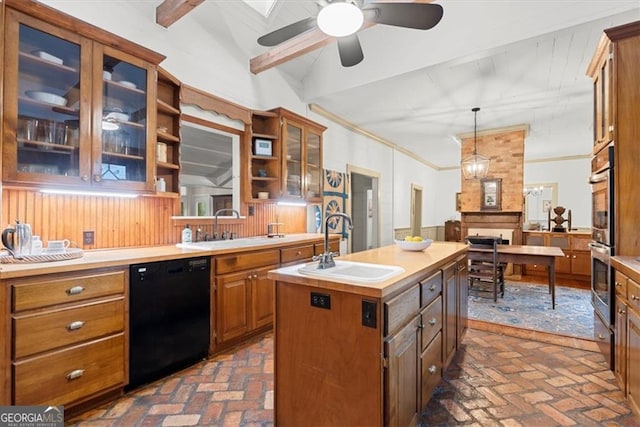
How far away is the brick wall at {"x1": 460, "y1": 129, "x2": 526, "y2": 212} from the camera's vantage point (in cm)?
576

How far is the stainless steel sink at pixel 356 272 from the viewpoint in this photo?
4.90 feet

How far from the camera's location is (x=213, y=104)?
3303 mm

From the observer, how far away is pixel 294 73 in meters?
4.31

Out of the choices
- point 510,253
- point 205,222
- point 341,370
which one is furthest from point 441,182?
point 341,370

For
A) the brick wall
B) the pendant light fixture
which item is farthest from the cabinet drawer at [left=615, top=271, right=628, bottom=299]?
the brick wall

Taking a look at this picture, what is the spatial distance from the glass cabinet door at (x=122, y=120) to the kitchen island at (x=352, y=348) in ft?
5.14

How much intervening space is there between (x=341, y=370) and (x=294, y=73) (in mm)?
3950

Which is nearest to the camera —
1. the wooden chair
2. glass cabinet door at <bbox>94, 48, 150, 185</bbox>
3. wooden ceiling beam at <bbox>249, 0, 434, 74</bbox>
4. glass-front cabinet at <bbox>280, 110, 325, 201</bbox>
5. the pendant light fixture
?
glass cabinet door at <bbox>94, 48, 150, 185</bbox>

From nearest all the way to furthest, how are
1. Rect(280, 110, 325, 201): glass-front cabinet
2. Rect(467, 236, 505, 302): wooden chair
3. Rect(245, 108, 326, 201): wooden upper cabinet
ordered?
Rect(245, 108, 326, 201): wooden upper cabinet
Rect(280, 110, 325, 201): glass-front cabinet
Rect(467, 236, 505, 302): wooden chair

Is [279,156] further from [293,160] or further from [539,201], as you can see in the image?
[539,201]

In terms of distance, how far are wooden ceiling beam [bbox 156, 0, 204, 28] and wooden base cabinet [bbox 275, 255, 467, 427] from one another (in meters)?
2.45

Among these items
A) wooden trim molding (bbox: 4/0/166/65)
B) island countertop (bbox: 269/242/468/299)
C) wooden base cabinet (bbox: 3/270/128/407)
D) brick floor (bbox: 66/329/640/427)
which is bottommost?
brick floor (bbox: 66/329/640/427)

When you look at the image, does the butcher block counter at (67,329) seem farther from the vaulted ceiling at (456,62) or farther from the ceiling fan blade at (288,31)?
the vaulted ceiling at (456,62)

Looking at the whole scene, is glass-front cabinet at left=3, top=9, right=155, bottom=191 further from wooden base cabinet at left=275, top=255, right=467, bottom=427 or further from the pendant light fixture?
the pendant light fixture
